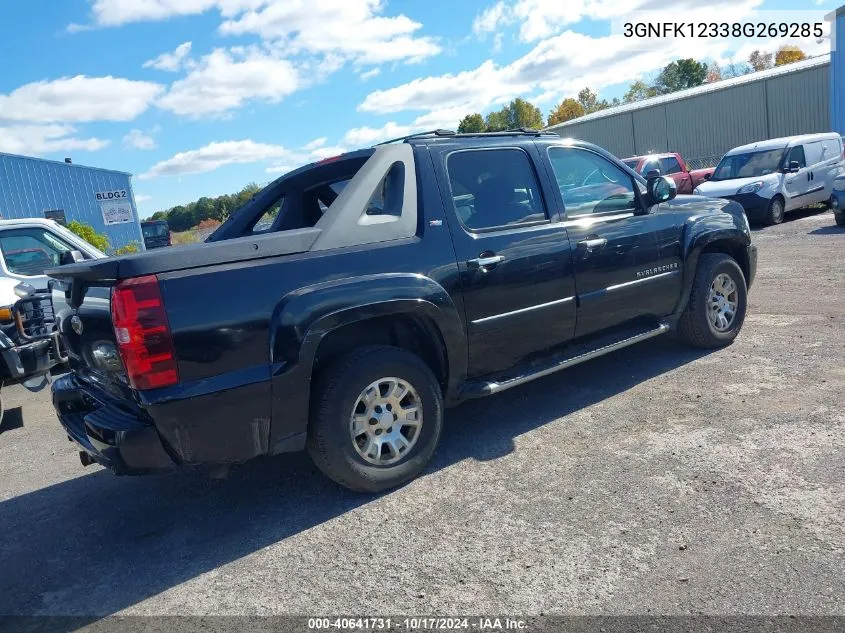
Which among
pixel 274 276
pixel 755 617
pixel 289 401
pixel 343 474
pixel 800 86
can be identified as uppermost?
pixel 800 86

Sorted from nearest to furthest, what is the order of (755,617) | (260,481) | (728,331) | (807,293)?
(755,617)
(260,481)
(728,331)
(807,293)

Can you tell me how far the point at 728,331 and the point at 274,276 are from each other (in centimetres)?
423

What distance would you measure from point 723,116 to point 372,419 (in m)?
32.5

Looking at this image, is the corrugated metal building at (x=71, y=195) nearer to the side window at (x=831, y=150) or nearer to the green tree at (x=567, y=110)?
the side window at (x=831, y=150)

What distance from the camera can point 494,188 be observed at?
4477 mm

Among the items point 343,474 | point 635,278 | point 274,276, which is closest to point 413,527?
point 343,474

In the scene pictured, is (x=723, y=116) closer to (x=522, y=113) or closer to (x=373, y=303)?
(x=373, y=303)

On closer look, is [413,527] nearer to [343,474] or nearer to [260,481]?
[343,474]

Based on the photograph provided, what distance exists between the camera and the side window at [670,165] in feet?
63.3

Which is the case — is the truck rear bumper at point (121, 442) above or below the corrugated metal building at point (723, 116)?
below

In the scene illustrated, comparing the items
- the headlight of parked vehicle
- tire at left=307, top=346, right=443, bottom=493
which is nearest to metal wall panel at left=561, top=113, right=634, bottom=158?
the headlight of parked vehicle

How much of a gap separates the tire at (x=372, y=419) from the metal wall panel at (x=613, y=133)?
114 ft

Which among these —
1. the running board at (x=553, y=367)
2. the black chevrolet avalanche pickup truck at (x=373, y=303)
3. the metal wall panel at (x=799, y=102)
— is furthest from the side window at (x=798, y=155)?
the metal wall panel at (x=799, y=102)

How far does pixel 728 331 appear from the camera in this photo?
5.89 meters
